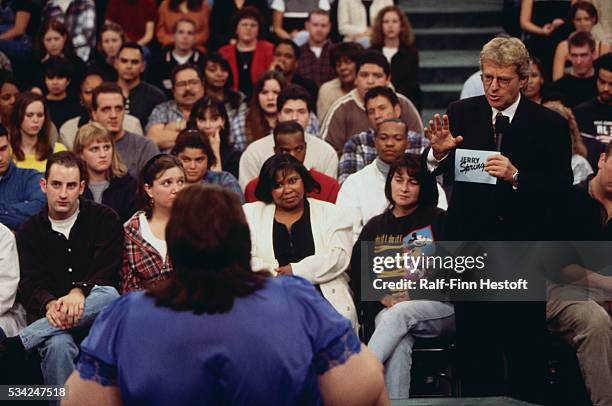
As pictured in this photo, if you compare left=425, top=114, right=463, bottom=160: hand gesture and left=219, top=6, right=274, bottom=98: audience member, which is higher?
left=219, top=6, right=274, bottom=98: audience member

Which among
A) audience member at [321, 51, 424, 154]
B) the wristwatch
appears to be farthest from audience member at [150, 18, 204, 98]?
the wristwatch

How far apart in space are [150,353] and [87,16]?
6.82 meters

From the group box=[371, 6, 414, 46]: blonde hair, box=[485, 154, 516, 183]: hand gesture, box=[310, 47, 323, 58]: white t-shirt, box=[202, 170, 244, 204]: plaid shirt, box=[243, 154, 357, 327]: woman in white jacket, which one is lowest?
box=[243, 154, 357, 327]: woman in white jacket

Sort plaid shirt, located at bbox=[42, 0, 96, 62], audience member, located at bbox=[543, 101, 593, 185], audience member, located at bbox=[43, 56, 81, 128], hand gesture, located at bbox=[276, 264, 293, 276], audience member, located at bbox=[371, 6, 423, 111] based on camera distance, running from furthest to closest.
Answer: plaid shirt, located at bbox=[42, 0, 96, 62] < audience member, located at bbox=[371, 6, 423, 111] < audience member, located at bbox=[43, 56, 81, 128] < audience member, located at bbox=[543, 101, 593, 185] < hand gesture, located at bbox=[276, 264, 293, 276]

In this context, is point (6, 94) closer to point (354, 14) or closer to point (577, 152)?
point (354, 14)

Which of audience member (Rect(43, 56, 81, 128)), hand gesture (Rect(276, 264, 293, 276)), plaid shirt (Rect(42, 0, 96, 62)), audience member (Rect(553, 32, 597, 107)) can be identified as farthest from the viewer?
plaid shirt (Rect(42, 0, 96, 62))

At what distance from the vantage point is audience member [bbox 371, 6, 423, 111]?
8.07 m

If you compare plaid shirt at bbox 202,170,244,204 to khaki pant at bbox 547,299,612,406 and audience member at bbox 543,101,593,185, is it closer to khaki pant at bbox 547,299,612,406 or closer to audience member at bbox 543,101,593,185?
audience member at bbox 543,101,593,185

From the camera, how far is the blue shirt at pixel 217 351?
7.73 feet

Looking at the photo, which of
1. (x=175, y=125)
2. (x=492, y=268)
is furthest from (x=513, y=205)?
(x=175, y=125)

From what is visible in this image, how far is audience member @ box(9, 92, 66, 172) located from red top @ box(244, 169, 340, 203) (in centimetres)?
127

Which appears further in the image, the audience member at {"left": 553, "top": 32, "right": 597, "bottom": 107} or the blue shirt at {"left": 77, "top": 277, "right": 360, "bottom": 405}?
the audience member at {"left": 553, "top": 32, "right": 597, "bottom": 107}

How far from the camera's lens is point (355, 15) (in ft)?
29.3

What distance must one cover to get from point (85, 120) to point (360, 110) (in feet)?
5.85
